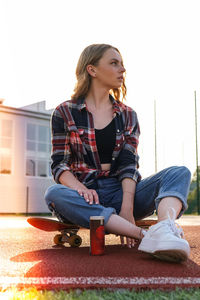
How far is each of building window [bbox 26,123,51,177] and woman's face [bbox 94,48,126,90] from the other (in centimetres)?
1919

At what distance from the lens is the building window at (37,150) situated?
22.0 m

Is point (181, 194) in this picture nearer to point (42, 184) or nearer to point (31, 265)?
point (31, 265)

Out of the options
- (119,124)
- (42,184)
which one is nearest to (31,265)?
(119,124)

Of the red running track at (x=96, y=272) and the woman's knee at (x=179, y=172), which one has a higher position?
the woman's knee at (x=179, y=172)

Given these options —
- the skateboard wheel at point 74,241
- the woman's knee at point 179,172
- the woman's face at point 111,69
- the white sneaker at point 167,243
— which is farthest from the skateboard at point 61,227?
the woman's face at point 111,69

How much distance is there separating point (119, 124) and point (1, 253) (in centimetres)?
119

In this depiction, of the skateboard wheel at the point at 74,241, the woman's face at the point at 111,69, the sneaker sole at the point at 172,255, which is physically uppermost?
the woman's face at the point at 111,69

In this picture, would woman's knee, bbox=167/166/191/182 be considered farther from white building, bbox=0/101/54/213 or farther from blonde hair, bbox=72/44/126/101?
white building, bbox=0/101/54/213

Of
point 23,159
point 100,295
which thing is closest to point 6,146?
point 23,159

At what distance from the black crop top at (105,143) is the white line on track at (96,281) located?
126 centimetres

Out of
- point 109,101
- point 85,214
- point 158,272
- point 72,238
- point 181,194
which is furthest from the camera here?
point 109,101

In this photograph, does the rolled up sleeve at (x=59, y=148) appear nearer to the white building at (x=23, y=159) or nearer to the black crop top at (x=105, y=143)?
the black crop top at (x=105, y=143)

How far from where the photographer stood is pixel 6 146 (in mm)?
21094

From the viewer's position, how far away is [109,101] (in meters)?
3.14
